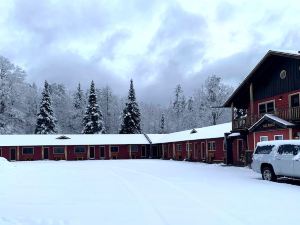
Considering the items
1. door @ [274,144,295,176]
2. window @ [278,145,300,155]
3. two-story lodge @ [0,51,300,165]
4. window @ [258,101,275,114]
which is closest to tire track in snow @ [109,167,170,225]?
door @ [274,144,295,176]

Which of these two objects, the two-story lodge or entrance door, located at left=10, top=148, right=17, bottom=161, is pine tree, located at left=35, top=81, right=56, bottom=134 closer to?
the two-story lodge

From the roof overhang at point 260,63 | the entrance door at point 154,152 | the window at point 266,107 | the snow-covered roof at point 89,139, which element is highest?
the roof overhang at point 260,63

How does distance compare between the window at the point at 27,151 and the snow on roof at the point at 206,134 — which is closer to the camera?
the snow on roof at the point at 206,134

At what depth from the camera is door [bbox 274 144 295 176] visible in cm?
1780

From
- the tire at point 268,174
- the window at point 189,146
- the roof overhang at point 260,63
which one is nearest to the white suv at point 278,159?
the tire at point 268,174

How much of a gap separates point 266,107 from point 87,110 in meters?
44.2

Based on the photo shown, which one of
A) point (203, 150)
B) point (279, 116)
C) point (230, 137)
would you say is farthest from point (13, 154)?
point (279, 116)

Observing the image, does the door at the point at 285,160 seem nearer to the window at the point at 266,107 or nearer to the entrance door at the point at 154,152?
the window at the point at 266,107

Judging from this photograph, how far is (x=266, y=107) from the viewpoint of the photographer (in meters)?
30.6

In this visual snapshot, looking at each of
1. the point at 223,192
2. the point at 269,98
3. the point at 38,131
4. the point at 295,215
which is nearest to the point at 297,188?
the point at 223,192

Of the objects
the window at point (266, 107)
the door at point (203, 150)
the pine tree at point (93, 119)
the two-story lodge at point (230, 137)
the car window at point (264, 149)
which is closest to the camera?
the car window at point (264, 149)

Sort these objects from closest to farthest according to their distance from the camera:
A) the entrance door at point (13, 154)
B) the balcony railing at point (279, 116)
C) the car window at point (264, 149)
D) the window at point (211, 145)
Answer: the car window at point (264, 149)
the balcony railing at point (279, 116)
the window at point (211, 145)
the entrance door at point (13, 154)

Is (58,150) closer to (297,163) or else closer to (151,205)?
(297,163)

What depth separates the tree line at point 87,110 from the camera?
201 ft
